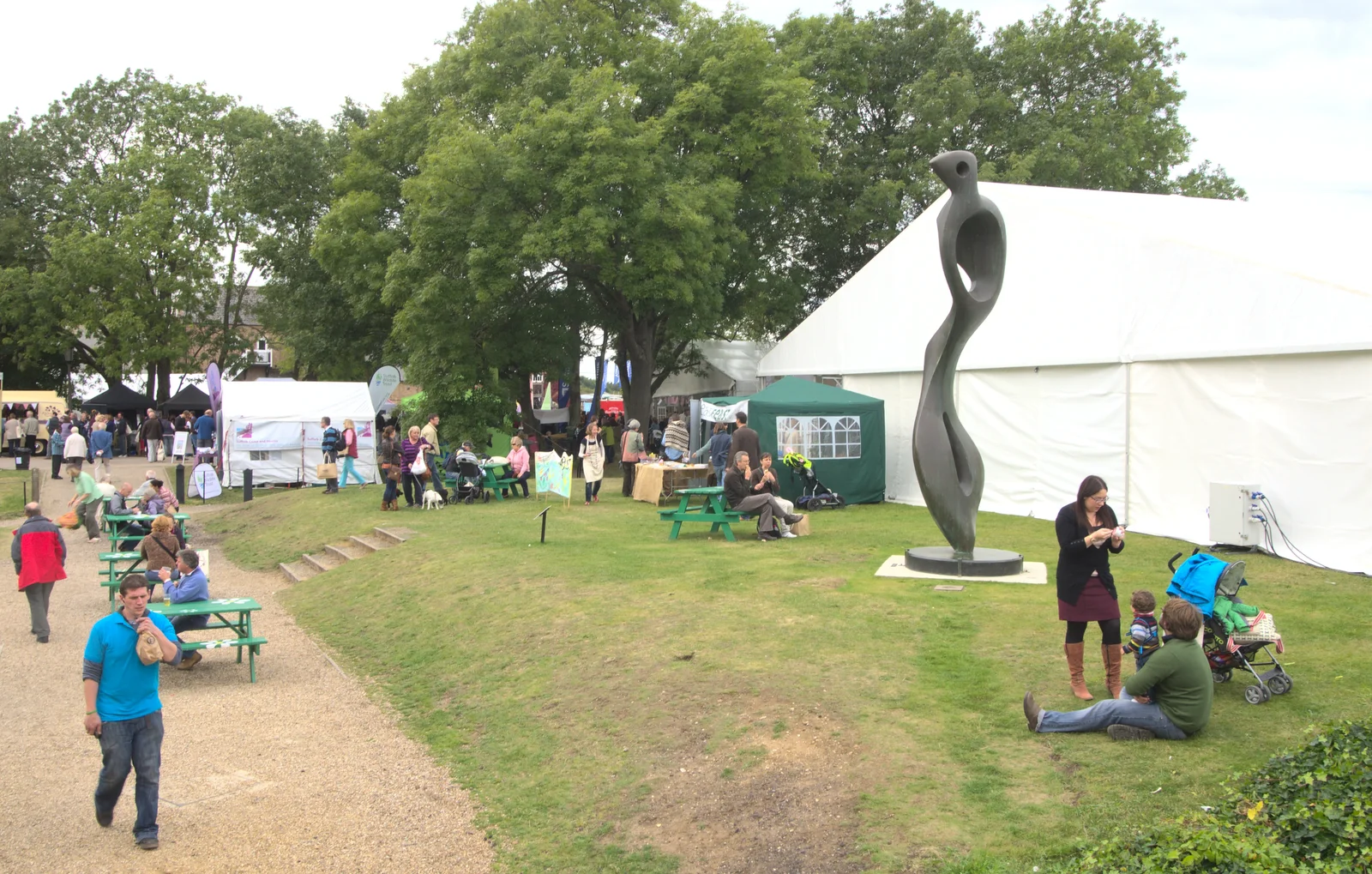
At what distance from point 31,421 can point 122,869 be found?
33.7 m

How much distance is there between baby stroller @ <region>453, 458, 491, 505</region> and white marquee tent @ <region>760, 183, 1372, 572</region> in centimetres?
764

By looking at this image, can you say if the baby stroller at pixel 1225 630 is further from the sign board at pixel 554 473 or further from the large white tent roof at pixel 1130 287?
the sign board at pixel 554 473

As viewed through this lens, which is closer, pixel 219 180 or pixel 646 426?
pixel 646 426

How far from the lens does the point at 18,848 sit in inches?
251

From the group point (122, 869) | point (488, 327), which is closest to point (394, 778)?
point (122, 869)

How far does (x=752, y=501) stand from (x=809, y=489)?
4425 mm

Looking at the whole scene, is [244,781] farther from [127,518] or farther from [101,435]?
[101,435]

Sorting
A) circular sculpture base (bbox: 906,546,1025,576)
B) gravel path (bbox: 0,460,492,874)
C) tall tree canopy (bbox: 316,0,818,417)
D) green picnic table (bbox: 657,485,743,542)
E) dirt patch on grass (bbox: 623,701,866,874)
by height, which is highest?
tall tree canopy (bbox: 316,0,818,417)

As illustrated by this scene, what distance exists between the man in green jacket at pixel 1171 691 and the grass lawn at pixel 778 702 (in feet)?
0.37

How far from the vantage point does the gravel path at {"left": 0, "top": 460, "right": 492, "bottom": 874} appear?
6234 mm

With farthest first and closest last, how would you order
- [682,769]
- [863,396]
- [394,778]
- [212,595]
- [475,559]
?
[863,396], [212,595], [475,559], [394,778], [682,769]

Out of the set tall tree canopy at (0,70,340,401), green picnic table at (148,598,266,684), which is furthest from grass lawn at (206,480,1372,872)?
tall tree canopy at (0,70,340,401)

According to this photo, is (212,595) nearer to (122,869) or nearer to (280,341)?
(122,869)

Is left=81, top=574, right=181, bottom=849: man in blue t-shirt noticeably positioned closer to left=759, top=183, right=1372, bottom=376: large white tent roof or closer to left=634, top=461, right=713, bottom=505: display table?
left=759, top=183, right=1372, bottom=376: large white tent roof
